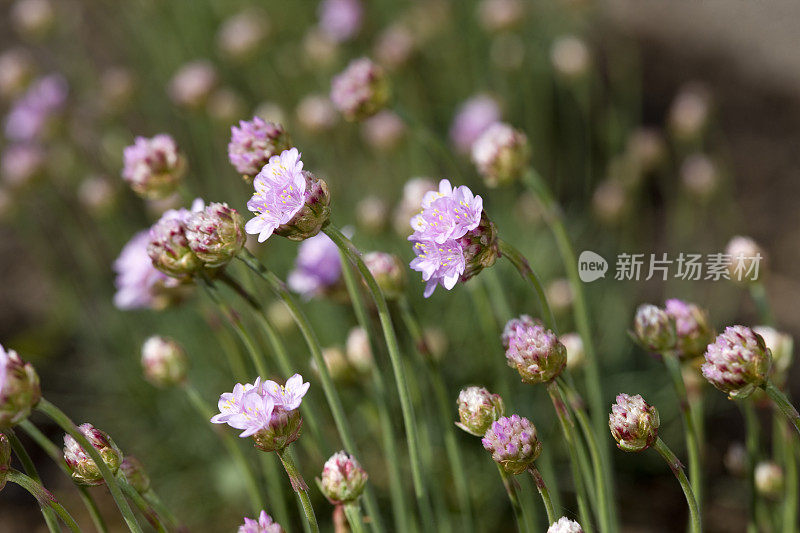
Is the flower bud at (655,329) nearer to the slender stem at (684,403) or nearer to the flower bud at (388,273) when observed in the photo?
the slender stem at (684,403)

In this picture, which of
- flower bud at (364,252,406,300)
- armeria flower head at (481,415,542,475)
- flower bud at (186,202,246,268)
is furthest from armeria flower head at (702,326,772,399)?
flower bud at (186,202,246,268)

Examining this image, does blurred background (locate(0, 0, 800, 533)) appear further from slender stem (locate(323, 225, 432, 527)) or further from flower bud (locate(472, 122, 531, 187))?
slender stem (locate(323, 225, 432, 527))

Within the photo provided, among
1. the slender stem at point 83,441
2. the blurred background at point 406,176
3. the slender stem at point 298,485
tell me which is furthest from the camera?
the blurred background at point 406,176

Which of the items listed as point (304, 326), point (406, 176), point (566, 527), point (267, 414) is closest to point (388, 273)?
point (304, 326)

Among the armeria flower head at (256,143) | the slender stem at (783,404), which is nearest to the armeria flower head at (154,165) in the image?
the armeria flower head at (256,143)

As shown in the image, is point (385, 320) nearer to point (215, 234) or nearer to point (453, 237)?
point (453, 237)

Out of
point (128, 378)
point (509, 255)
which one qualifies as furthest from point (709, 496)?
point (128, 378)
